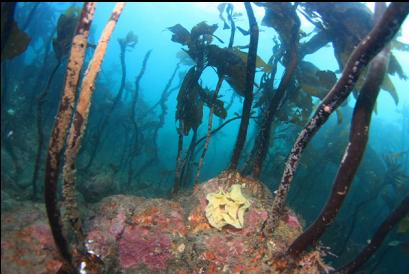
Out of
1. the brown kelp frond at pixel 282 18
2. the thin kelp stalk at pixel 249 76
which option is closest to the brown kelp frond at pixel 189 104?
the thin kelp stalk at pixel 249 76

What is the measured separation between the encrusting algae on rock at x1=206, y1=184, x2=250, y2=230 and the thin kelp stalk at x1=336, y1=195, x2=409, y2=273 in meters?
1.56

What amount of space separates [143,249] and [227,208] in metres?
1.35

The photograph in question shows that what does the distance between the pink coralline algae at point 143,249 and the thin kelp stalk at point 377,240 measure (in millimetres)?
2481

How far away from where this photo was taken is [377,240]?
4.20 m

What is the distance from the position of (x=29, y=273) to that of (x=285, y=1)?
4.75 metres

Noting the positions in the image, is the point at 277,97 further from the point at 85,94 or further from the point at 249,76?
the point at 85,94

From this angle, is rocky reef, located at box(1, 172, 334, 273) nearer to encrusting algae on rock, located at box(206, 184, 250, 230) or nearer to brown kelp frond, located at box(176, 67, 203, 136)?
encrusting algae on rock, located at box(206, 184, 250, 230)

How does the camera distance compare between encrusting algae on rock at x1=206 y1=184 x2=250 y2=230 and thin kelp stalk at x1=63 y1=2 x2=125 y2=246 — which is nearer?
thin kelp stalk at x1=63 y1=2 x2=125 y2=246

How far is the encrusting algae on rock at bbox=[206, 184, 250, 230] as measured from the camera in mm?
4367

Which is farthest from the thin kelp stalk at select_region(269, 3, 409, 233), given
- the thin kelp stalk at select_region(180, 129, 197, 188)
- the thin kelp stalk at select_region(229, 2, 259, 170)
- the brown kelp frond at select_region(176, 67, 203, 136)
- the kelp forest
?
the thin kelp stalk at select_region(180, 129, 197, 188)

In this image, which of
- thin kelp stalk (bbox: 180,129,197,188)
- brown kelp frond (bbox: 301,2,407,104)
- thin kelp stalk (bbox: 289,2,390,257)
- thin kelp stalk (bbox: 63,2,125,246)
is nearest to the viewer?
thin kelp stalk (bbox: 63,2,125,246)

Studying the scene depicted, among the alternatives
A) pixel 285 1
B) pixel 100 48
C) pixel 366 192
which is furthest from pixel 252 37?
pixel 366 192

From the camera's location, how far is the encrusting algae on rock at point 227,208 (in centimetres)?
437

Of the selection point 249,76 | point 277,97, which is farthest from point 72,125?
point 277,97
